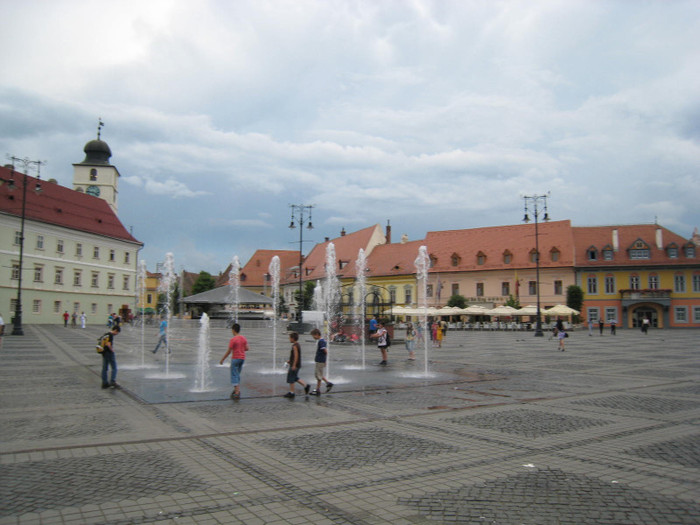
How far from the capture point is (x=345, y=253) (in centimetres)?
8950

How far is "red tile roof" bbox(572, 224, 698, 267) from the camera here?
62125 mm

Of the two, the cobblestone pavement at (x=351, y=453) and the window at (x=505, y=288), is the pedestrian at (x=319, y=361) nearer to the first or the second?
the cobblestone pavement at (x=351, y=453)

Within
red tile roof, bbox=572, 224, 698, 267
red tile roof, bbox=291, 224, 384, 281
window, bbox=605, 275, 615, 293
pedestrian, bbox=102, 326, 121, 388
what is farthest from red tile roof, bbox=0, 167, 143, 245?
window, bbox=605, 275, 615, 293

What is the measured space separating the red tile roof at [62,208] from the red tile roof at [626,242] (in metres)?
56.1

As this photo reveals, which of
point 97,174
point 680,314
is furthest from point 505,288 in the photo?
point 97,174

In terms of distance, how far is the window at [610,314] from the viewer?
205 ft

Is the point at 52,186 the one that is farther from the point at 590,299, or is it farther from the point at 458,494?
the point at 458,494

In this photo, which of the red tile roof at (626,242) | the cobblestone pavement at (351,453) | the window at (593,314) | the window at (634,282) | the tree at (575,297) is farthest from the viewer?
the window at (593,314)

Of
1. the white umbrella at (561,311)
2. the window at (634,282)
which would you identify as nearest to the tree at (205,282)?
the white umbrella at (561,311)

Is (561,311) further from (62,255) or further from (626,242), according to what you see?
(62,255)

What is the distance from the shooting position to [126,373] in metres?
16.6

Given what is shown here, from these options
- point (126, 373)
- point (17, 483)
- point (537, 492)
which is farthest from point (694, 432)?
point (126, 373)

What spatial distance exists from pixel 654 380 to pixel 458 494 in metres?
12.3

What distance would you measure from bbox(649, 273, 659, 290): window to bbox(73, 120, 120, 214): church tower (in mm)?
70054
